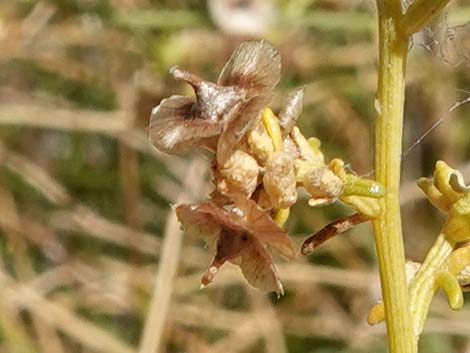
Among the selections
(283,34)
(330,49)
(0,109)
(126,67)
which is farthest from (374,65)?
(0,109)

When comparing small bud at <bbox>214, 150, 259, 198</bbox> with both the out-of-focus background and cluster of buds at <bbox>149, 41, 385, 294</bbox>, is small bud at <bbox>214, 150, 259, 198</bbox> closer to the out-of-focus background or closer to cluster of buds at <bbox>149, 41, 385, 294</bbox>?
cluster of buds at <bbox>149, 41, 385, 294</bbox>

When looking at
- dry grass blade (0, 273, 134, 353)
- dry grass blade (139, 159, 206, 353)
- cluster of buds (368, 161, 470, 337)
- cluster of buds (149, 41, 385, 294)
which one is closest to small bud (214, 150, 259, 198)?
cluster of buds (149, 41, 385, 294)

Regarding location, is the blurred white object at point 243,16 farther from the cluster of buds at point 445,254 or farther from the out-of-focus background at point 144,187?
the cluster of buds at point 445,254

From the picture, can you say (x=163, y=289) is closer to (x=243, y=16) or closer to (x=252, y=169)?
(x=243, y=16)

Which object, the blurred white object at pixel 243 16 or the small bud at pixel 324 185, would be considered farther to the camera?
the blurred white object at pixel 243 16

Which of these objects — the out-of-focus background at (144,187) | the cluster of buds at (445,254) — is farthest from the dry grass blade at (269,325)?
the cluster of buds at (445,254)
